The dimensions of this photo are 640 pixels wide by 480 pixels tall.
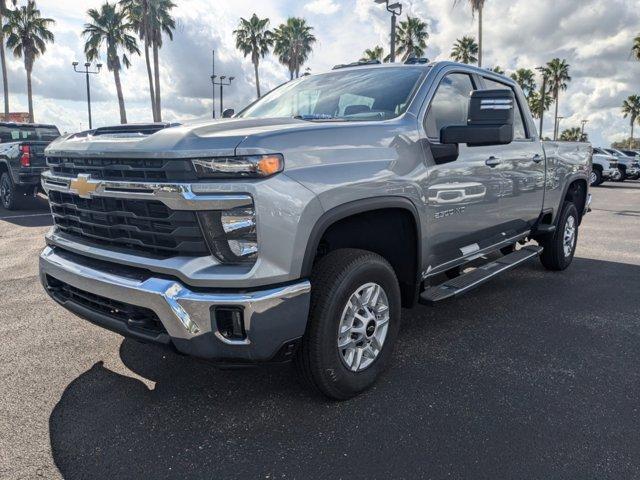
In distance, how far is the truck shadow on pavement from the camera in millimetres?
2393

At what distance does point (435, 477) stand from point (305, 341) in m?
0.87

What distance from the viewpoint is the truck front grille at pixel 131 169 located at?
239 centimetres

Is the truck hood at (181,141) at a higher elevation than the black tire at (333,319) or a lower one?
higher

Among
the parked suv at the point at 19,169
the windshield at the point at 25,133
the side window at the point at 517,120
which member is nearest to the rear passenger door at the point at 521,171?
the side window at the point at 517,120

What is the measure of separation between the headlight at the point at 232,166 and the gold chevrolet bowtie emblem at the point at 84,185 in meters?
0.71

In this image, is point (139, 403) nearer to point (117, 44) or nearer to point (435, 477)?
point (435, 477)

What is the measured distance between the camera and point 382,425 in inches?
107

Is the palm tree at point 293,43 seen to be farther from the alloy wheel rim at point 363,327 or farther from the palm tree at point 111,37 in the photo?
the alloy wheel rim at point 363,327

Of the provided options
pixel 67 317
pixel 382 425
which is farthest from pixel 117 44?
pixel 382 425

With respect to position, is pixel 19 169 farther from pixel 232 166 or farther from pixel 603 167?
pixel 603 167

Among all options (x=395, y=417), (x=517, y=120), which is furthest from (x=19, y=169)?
(x=395, y=417)

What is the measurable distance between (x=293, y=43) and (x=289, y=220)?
134ft

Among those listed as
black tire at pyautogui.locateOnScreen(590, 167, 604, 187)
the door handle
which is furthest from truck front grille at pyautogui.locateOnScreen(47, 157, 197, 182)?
black tire at pyautogui.locateOnScreen(590, 167, 604, 187)

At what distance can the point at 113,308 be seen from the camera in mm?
2699
